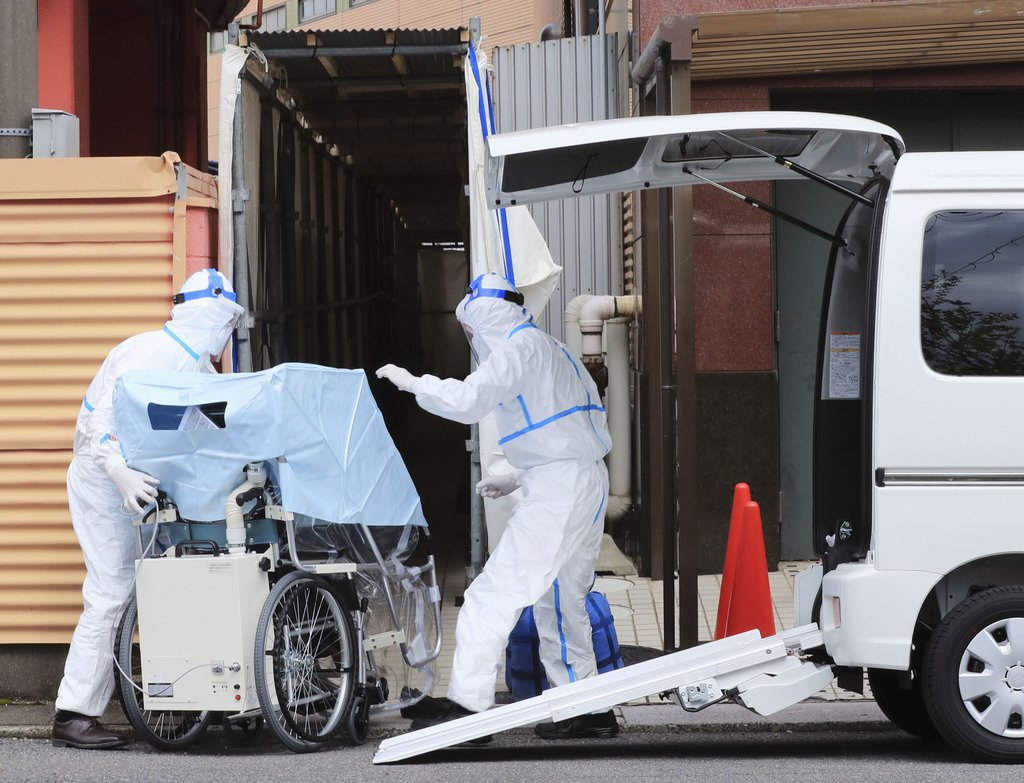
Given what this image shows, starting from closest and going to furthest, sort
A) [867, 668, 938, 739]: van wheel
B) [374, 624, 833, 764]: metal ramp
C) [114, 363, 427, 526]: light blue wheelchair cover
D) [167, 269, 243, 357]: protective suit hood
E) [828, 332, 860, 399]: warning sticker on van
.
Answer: [374, 624, 833, 764]: metal ramp
[114, 363, 427, 526]: light blue wheelchair cover
[867, 668, 938, 739]: van wheel
[828, 332, 860, 399]: warning sticker on van
[167, 269, 243, 357]: protective suit hood

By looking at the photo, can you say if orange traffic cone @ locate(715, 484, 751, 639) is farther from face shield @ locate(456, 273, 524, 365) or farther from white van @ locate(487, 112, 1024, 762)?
face shield @ locate(456, 273, 524, 365)

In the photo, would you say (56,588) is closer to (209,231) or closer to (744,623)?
(209,231)

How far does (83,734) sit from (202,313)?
1923mm

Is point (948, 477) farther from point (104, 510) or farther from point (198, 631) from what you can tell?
point (104, 510)

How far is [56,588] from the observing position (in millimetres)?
6555

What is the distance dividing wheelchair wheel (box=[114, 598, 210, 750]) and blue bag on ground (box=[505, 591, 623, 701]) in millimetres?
1397

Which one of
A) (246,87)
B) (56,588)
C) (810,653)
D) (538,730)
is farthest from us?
(246,87)

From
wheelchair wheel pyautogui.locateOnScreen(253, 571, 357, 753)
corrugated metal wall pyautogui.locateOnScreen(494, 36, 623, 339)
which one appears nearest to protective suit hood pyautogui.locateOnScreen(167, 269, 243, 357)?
wheelchair wheel pyautogui.locateOnScreen(253, 571, 357, 753)

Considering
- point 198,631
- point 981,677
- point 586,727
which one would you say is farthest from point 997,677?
point 198,631

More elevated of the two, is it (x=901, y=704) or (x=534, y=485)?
(x=534, y=485)

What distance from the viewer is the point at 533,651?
611 cm

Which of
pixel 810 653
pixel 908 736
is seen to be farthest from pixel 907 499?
pixel 908 736

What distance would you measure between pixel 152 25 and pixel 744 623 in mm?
10773

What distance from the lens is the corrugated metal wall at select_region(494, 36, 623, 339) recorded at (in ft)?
35.6
